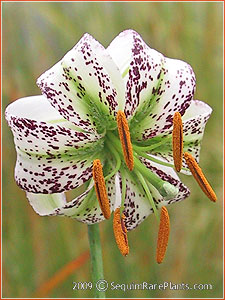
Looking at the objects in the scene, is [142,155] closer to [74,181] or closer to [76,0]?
[74,181]

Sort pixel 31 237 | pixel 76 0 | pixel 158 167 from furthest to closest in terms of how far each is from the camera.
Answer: pixel 76 0 < pixel 31 237 < pixel 158 167

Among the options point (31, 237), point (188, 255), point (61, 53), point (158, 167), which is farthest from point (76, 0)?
point (158, 167)

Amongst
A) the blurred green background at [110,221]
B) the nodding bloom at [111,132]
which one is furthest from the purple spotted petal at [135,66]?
the blurred green background at [110,221]

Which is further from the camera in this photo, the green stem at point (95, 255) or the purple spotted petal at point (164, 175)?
the purple spotted petal at point (164, 175)

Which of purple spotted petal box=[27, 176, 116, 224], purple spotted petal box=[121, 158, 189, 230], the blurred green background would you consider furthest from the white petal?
the blurred green background

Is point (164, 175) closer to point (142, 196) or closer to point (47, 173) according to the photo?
point (142, 196)

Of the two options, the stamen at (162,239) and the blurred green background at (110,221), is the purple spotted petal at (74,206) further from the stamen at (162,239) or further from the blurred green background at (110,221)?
the blurred green background at (110,221)

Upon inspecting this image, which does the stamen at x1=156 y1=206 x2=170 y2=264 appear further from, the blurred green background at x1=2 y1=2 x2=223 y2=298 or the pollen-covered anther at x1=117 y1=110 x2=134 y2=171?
the blurred green background at x1=2 y1=2 x2=223 y2=298
